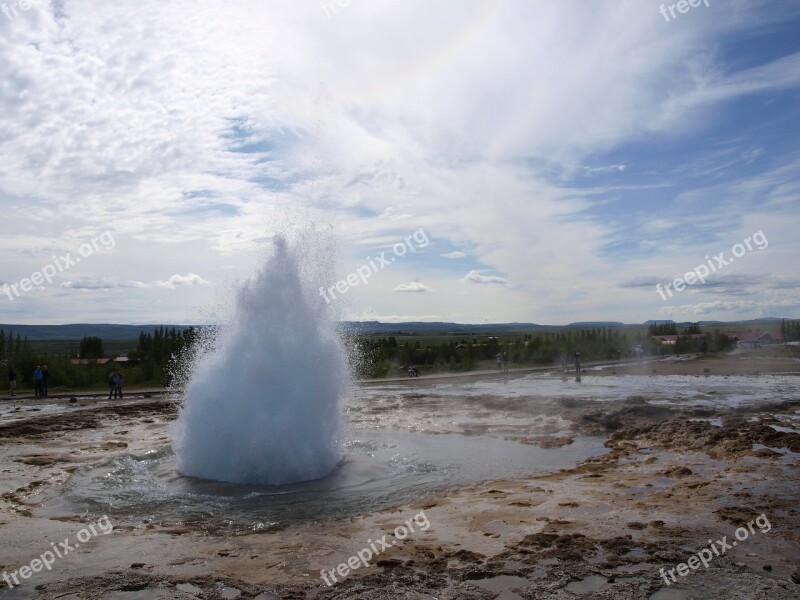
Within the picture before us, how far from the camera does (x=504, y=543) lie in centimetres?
689

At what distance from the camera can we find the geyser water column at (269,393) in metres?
11.0

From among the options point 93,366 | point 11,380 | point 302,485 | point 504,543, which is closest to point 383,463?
point 302,485

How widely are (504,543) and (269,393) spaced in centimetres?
593

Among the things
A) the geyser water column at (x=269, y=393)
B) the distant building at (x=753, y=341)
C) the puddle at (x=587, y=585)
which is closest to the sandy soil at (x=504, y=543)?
the puddle at (x=587, y=585)

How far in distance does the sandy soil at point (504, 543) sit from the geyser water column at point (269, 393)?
8.43ft

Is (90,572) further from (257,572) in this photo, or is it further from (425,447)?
(425,447)

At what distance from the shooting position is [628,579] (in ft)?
18.9

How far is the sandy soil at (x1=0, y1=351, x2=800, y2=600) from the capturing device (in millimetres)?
5699

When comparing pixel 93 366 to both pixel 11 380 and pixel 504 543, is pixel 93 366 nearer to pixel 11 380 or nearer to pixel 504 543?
pixel 11 380

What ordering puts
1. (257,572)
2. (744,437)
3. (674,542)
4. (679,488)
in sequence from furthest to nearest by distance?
(744,437) < (679,488) < (674,542) < (257,572)

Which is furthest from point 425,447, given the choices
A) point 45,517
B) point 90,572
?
point 90,572

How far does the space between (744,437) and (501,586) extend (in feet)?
31.6

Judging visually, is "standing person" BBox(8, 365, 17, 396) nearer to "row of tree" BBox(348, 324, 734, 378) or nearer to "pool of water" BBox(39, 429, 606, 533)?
"pool of water" BBox(39, 429, 606, 533)

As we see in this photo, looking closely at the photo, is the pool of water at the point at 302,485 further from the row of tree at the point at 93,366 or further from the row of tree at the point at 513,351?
the row of tree at the point at 513,351
